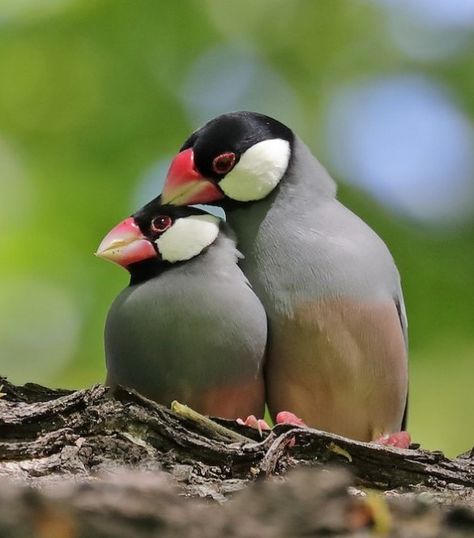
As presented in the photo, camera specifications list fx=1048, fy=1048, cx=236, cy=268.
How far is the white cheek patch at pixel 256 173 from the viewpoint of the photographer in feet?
10.8

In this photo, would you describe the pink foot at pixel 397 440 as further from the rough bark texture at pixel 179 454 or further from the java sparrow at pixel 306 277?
the rough bark texture at pixel 179 454

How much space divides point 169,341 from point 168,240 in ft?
1.22

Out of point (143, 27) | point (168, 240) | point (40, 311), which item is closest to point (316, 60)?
point (143, 27)

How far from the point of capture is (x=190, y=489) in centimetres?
239

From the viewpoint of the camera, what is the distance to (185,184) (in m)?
3.25

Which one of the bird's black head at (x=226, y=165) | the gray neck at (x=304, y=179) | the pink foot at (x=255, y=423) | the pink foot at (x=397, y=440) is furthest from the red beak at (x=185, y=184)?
the pink foot at (x=397, y=440)

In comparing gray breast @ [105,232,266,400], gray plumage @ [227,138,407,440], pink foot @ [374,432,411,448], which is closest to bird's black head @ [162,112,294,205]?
gray plumage @ [227,138,407,440]

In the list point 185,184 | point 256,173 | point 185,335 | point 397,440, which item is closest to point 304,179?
point 256,173

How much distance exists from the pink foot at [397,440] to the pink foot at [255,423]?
42 centimetres

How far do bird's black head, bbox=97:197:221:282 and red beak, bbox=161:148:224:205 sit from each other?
0.08 meters

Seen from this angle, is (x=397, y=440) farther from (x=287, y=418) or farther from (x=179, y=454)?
(x=179, y=454)

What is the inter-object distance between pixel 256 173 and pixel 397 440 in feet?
3.05

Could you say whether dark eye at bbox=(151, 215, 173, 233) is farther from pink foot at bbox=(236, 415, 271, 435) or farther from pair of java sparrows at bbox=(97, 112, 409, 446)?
pink foot at bbox=(236, 415, 271, 435)

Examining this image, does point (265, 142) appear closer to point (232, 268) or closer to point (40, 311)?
point (232, 268)
